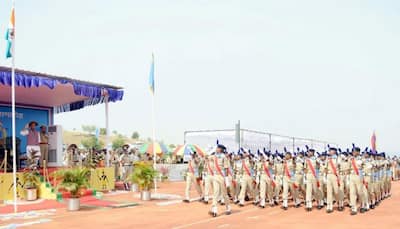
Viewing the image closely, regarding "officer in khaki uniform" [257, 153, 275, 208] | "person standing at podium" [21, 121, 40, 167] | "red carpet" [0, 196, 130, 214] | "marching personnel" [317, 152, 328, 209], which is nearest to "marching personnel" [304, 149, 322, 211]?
"marching personnel" [317, 152, 328, 209]

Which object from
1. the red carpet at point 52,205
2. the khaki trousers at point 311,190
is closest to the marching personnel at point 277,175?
the khaki trousers at point 311,190

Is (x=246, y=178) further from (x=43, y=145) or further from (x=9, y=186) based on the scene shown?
(x=43, y=145)

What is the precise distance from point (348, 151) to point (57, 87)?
10.7m

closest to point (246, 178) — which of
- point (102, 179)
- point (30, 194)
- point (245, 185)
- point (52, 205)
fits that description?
point (245, 185)

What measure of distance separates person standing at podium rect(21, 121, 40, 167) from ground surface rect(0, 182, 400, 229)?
4.61 m

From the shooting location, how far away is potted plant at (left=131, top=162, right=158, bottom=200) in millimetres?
17500

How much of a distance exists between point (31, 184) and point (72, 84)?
3937mm

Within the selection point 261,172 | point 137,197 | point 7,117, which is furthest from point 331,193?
point 7,117

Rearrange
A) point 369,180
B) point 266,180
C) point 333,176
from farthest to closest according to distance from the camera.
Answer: point 266,180 → point 369,180 → point 333,176

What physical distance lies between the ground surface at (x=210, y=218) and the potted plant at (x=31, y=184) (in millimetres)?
2276

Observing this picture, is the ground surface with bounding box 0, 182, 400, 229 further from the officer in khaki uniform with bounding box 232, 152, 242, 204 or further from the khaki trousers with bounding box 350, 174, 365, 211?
the officer in khaki uniform with bounding box 232, 152, 242, 204

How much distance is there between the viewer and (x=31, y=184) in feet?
55.2

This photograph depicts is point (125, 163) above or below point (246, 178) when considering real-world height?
above

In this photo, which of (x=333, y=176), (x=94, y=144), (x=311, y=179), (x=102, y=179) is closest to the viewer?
(x=333, y=176)
